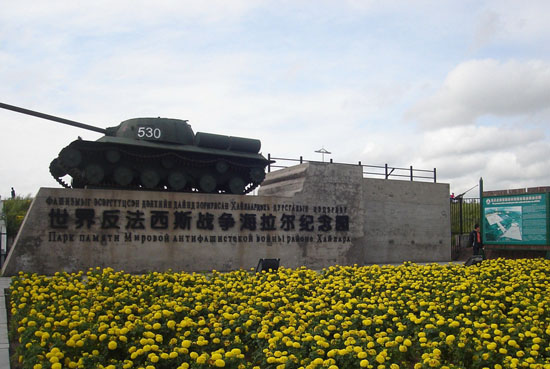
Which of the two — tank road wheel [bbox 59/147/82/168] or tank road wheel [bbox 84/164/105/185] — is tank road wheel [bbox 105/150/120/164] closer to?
tank road wheel [bbox 84/164/105/185]

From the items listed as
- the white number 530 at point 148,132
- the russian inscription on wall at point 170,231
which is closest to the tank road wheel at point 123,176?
the white number 530 at point 148,132

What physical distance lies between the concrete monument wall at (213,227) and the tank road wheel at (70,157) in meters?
1.46

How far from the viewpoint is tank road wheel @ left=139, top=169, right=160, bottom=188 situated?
15.5 metres

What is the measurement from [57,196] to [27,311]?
673cm

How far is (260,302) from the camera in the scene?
7.24 meters

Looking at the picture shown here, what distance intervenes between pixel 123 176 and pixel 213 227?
3.04 metres

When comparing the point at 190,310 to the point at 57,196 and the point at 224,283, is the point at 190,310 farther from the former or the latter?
the point at 57,196

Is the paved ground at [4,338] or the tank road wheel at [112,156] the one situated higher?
the tank road wheel at [112,156]

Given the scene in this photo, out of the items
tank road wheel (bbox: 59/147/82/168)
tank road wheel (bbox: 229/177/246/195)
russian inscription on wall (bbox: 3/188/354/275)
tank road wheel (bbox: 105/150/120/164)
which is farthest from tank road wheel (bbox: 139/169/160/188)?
tank road wheel (bbox: 229/177/246/195)

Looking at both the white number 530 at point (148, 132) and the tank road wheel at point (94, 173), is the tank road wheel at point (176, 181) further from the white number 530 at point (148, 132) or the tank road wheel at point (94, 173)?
the tank road wheel at point (94, 173)

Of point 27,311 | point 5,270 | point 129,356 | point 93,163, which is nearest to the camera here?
point 129,356

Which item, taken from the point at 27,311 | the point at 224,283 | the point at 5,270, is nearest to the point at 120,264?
the point at 5,270

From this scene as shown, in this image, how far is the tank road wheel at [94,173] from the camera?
14.7 meters

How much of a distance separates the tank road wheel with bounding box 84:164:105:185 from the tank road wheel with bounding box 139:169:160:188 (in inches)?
46.9
